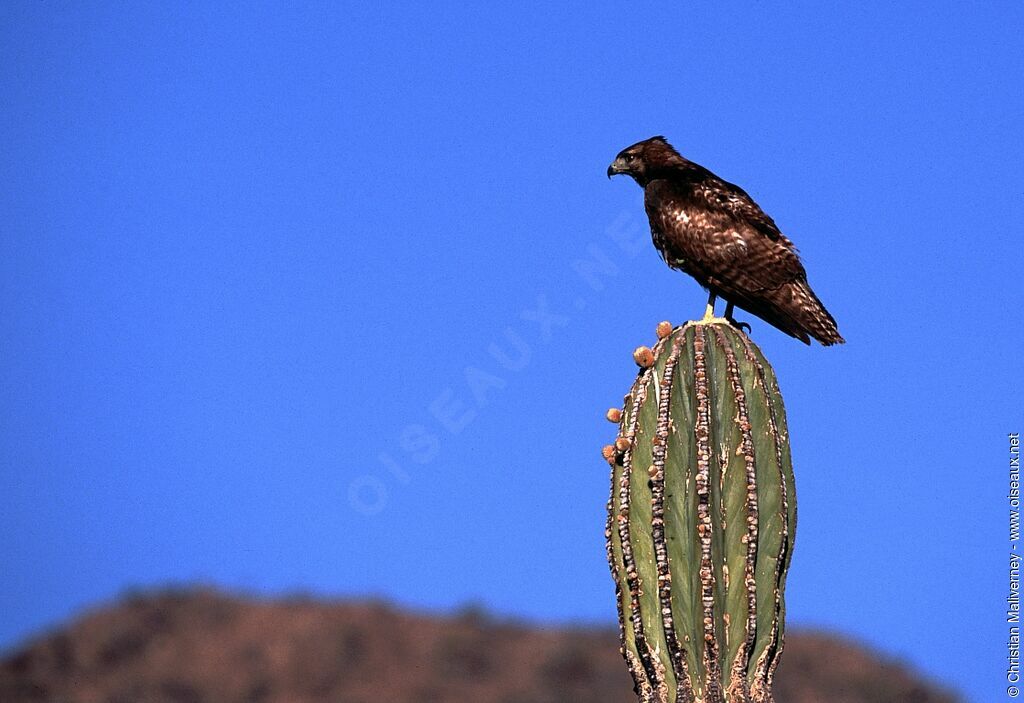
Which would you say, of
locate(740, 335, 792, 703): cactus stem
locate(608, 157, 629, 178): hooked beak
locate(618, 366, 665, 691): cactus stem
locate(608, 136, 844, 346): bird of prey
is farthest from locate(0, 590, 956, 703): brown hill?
locate(618, 366, 665, 691): cactus stem

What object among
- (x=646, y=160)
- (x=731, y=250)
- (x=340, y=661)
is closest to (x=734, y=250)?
(x=731, y=250)

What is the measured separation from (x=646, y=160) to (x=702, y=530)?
431cm

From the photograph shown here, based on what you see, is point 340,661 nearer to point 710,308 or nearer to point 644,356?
point 710,308

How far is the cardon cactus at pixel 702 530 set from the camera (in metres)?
8.93

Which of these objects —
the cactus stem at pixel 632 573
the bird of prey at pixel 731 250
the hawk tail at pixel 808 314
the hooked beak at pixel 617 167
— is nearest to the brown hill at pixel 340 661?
the hooked beak at pixel 617 167

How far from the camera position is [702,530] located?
8.90 m

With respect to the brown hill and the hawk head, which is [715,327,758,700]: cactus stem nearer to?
the hawk head

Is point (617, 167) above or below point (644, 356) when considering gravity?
above

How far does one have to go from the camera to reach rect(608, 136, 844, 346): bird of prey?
11.0 meters

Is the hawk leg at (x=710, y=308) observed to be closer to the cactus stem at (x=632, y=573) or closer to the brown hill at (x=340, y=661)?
the cactus stem at (x=632, y=573)

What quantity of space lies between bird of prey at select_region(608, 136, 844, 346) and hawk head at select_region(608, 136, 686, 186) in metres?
0.10

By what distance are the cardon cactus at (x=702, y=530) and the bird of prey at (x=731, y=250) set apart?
5.48 feet

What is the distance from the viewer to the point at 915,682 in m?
38.6

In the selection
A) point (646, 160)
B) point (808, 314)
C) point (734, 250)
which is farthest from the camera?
point (646, 160)
